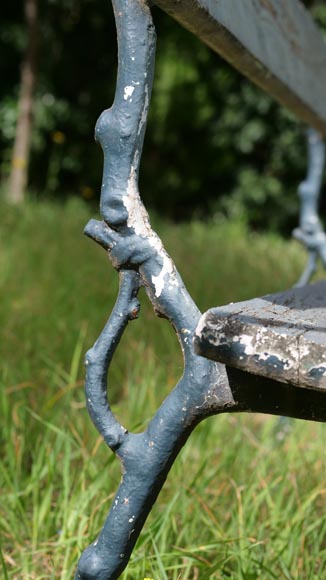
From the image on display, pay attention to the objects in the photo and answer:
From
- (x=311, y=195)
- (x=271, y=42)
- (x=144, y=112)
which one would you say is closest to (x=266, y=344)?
(x=144, y=112)

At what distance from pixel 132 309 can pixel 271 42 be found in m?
0.76

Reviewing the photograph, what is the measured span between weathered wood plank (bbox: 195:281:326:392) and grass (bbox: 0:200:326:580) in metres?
0.27

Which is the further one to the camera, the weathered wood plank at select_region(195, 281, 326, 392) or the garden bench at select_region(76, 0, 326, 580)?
the garden bench at select_region(76, 0, 326, 580)

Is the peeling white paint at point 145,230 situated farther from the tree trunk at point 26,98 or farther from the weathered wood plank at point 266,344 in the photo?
the tree trunk at point 26,98

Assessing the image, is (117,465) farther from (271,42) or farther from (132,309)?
(271,42)

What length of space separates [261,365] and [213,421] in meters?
1.15

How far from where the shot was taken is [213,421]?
6.37 feet

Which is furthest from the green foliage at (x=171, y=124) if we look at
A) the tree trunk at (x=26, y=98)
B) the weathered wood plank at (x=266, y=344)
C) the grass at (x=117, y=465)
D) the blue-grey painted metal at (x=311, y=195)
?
the weathered wood plank at (x=266, y=344)

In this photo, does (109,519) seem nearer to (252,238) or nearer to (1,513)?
(1,513)

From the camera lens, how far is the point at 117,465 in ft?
5.26

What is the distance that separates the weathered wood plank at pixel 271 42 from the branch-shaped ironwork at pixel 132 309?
10 centimetres

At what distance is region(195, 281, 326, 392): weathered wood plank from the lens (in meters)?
0.79

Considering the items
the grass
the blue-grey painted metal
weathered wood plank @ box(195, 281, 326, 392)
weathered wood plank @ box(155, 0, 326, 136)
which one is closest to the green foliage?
the grass

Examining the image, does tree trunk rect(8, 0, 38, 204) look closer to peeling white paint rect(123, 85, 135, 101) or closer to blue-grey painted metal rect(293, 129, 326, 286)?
blue-grey painted metal rect(293, 129, 326, 286)
